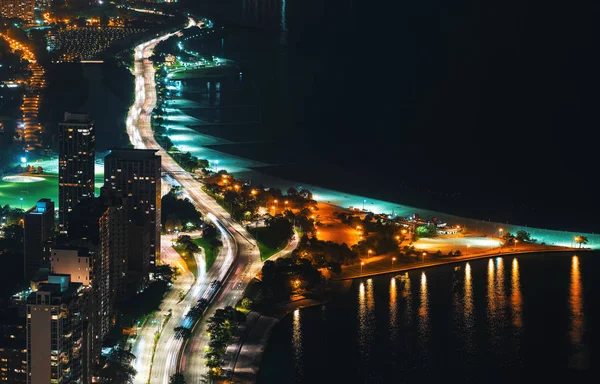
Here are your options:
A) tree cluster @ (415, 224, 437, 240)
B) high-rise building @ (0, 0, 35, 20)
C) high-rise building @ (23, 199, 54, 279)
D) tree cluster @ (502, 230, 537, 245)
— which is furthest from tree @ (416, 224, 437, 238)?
high-rise building @ (0, 0, 35, 20)

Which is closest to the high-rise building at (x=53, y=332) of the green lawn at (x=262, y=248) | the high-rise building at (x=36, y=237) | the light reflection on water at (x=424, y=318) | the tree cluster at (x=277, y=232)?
the high-rise building at (x=36, y=237)

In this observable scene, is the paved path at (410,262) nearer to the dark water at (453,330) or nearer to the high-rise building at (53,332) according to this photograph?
the dark water at (453,330)

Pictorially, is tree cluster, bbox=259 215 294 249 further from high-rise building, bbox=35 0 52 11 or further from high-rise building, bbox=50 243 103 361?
high-rise building, bbox=35 0 52 11

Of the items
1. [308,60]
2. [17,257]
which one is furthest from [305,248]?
[308,60]

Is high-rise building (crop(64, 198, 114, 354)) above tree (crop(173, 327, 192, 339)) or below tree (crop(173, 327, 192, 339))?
above

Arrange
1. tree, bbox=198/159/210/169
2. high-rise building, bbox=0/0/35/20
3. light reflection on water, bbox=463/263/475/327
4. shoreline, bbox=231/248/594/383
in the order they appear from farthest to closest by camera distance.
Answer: high-rise building, bbox=0/0/35/20 → tree, bbox=198/159/210/169 → light reflection on water, bbox=463/263/475/327 → shoreline, bbox=231/248/594/383

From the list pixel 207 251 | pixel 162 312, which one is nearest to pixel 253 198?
pixel 207 251

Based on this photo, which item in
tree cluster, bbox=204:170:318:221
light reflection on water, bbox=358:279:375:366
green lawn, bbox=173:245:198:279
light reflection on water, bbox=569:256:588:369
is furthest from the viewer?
tree cluster, bbox=204:170:318:221
